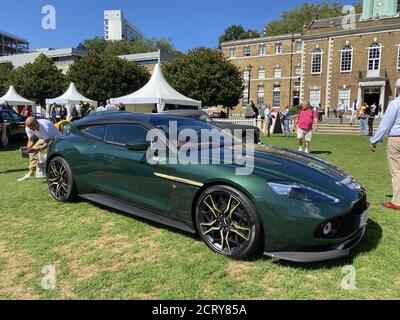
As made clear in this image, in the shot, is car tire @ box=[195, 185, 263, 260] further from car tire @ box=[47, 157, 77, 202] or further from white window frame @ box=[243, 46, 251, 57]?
white window frame @ box=[243, 46, 251, 57]

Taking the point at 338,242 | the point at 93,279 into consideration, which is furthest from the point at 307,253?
the point at 93,279

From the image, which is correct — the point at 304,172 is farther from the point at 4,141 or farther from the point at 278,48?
the point at 278,48

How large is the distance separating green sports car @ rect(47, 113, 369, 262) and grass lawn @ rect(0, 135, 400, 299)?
22cm

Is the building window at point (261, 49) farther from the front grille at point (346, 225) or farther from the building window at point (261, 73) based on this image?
the front grille at point (346, 225)

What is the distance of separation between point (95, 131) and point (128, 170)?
1214mm

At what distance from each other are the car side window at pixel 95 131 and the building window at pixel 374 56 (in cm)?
4263

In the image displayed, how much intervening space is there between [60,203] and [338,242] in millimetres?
4244

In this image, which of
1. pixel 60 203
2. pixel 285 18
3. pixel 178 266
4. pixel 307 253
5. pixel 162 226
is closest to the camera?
pixel 307 253

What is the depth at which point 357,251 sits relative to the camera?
146 inches

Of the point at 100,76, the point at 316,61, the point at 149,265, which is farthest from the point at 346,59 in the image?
the point at 149,265

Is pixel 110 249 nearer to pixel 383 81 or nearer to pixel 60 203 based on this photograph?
pixel 60 203

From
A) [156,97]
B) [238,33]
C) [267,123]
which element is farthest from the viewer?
[238,33]

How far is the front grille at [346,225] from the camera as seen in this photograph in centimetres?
320

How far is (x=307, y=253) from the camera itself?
319 centimetres
